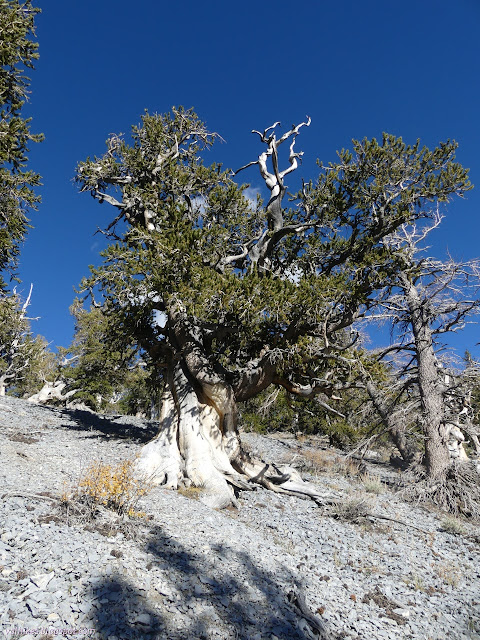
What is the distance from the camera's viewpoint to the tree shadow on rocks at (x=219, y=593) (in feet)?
12.3

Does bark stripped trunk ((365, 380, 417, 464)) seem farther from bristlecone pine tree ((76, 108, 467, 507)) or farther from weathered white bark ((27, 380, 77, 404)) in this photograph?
weathered white bark ((27, 380, 77, 404))

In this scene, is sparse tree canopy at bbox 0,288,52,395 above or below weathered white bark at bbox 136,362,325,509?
above

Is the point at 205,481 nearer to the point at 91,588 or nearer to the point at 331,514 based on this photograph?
the point at 331,514

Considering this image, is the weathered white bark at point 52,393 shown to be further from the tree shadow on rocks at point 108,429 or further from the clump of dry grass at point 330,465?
the clump of dry grass at point 330,465

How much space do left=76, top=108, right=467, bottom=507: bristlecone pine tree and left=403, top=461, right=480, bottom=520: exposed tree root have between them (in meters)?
3.18

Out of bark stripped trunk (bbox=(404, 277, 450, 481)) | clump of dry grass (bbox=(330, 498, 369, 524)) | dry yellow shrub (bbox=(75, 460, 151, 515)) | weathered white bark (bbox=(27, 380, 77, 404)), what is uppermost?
bark stripped trunk (bbox=(404, 277, 450, 481))

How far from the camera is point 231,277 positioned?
32.1ft

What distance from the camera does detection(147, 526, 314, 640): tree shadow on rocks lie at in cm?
376

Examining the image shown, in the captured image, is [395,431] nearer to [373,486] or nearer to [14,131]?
[373,486]

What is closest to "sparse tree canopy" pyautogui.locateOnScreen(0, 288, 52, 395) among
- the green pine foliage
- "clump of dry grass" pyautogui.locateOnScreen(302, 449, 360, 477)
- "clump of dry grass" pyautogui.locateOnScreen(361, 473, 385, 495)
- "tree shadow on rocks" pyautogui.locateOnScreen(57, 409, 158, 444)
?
"tree shadow on rocks" pyautogui.locateOnScreen(57, 409, 158, 444)

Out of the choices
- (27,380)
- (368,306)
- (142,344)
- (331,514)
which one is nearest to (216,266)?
(142,344)

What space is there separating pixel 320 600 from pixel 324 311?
7.06 m

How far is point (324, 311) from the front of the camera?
35.4ft

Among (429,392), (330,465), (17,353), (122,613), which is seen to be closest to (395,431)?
(429,392)
